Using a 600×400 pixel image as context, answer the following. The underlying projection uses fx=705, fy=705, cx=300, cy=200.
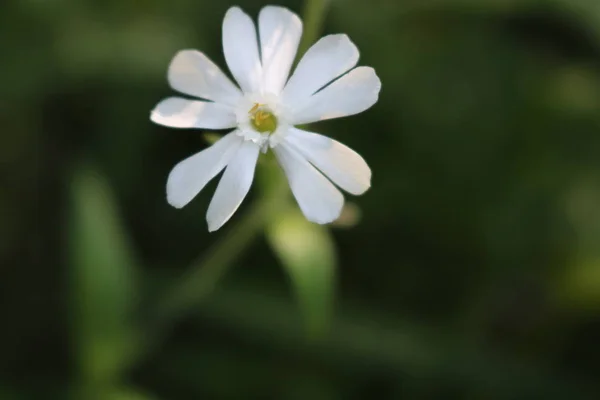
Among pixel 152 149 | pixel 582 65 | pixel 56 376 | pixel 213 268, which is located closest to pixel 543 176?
pixel 582 65

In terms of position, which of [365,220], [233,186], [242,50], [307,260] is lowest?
[233,186]

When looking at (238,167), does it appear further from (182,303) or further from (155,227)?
(155,227)

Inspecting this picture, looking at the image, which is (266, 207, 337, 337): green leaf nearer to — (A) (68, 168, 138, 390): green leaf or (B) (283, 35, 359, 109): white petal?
(B) (283, 35, 359, 109): white petal

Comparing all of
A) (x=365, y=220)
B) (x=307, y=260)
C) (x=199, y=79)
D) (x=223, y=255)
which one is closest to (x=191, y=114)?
(x=199, y=79)

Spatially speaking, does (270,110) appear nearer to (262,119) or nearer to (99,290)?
(262,119)

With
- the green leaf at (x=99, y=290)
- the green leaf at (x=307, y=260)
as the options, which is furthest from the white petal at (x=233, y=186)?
the green leaf at (x=99, y=290)

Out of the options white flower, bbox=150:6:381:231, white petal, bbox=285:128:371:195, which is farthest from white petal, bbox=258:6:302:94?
white petal, bbox=285:128:371:195
